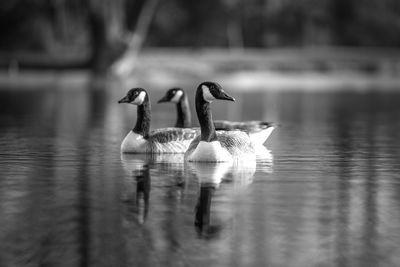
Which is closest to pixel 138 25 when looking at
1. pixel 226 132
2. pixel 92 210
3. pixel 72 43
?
pixel 72 43

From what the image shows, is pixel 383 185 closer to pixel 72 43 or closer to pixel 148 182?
pixel 148 182

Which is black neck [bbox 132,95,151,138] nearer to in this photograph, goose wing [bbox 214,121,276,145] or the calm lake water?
the calm lake water

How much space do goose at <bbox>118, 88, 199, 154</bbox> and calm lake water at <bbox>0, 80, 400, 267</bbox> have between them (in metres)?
0.41

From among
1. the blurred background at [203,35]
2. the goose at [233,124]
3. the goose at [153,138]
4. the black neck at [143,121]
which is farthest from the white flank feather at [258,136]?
the blurred background at [203,35]

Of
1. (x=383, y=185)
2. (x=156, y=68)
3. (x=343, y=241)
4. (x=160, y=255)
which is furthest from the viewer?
(x=156, y=68)

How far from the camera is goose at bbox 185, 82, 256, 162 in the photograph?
13594 millimetres

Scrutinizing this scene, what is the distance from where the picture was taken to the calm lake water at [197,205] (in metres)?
7.83

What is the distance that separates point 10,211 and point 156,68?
143ft

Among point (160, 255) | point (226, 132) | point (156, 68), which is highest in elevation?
point (156, 68)

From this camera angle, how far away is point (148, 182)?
12.1m

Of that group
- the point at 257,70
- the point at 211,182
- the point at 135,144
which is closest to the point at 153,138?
the point at 135,144

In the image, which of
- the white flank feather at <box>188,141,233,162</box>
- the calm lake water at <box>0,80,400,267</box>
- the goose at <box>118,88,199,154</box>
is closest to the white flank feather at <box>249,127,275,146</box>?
the calm lake water at <box>0,80,400,267</box>

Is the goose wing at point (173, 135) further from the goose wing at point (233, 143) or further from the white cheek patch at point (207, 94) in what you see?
the white cheek patch at point (207, 94)

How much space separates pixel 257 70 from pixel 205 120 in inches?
1711
